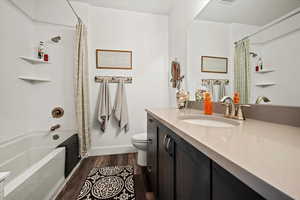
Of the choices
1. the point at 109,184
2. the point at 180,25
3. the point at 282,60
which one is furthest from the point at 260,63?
the point at 109,184

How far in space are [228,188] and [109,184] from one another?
1486mm

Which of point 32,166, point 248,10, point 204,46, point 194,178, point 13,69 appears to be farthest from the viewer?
point 13,69

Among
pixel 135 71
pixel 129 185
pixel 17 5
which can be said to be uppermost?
pixel 17 5

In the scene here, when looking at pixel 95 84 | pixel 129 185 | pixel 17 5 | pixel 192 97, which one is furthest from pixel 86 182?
pixel 17 5

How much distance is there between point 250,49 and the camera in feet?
3.06

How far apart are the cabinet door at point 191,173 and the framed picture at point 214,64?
93cm

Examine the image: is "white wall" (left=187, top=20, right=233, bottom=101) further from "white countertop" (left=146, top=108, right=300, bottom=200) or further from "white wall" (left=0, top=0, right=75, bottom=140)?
"white wall" (left=0, top=0, right=75, bottom=140)

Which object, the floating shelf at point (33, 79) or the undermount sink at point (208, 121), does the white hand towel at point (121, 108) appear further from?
the undermount sink at point (208, 121)

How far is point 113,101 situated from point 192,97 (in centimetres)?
138

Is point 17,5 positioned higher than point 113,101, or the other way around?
point 17,5

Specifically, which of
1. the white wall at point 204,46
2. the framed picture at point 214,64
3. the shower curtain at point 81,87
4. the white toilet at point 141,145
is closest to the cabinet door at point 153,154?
the white toilet at point 141,145

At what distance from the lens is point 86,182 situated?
1509 mm

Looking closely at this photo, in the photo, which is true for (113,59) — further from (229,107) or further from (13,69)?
(229,107)

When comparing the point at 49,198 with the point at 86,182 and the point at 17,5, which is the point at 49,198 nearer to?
the point at 86,182
